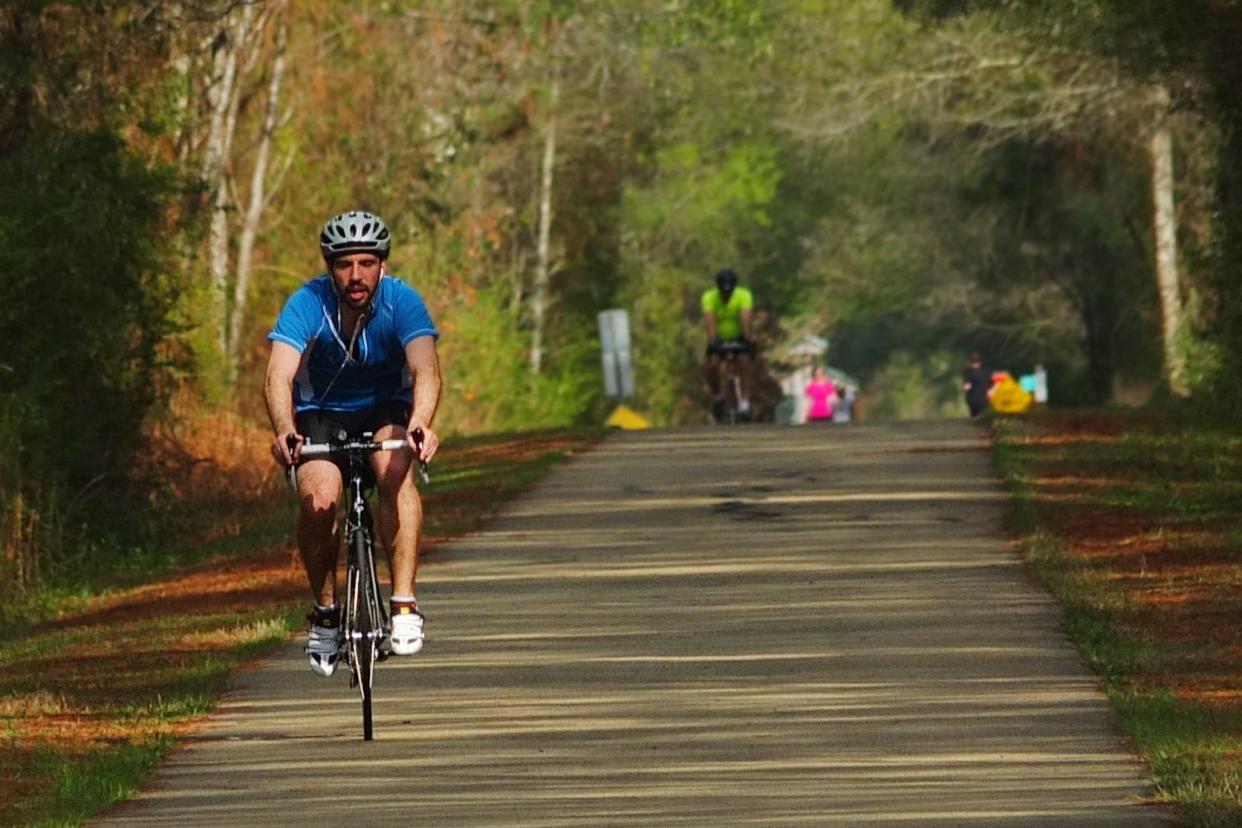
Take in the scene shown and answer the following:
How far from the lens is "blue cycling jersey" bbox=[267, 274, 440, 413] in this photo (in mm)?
11555

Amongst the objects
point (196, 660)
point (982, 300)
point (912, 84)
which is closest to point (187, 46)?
point (196, 660)

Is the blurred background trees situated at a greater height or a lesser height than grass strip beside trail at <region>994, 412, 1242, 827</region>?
greater

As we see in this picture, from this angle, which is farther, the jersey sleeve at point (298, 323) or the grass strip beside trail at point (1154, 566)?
the jersey sleeve at point (298, 323)

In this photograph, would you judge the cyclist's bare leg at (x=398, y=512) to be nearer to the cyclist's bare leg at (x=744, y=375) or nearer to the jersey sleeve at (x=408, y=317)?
the jersey sleeve at (x=408, y=317)

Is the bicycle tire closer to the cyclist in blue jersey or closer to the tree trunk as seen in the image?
the cyclist in blue jersey

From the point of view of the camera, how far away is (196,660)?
48.5 ft

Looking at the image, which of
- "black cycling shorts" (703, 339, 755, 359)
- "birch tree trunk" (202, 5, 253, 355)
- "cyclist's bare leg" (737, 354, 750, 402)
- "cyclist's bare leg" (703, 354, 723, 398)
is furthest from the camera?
"cyclist's bare leg" (703, 354, 723, 398)

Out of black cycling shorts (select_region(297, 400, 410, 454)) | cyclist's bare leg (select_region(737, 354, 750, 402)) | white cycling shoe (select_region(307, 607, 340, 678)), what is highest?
black cycling shorts (select_region(297, 400, 410, 454))

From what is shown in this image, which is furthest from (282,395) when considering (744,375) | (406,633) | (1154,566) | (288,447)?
(744,375)

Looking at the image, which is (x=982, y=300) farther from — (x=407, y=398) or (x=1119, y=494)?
(x=407, y=398)

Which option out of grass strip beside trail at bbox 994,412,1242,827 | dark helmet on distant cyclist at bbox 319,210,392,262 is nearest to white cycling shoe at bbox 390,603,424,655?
dark helmet on distant cyclist at bbox 319,210,392,262

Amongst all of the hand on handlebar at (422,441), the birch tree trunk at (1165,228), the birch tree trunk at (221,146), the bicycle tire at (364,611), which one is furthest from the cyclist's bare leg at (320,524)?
the birch tree trunk at (1165,228)

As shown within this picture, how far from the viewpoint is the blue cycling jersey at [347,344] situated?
37.9 feet

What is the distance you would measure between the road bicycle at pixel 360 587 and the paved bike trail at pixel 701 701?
11.7 inches
